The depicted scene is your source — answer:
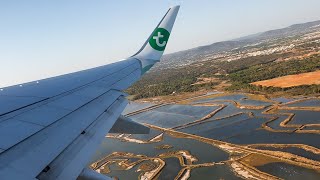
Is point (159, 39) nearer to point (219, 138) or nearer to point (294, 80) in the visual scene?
point (219, 138)

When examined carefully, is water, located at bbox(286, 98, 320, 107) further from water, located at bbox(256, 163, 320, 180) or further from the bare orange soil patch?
water, located at bbox(256, 163, 320, 180)

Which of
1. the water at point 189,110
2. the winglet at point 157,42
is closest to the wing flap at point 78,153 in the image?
the winglet at point 157,42

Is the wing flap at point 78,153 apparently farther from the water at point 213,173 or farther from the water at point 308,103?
the water at point 308,103

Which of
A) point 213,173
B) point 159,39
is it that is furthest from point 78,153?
point 213,173

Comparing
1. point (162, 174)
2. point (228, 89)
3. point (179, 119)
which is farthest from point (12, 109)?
point (228, 89)

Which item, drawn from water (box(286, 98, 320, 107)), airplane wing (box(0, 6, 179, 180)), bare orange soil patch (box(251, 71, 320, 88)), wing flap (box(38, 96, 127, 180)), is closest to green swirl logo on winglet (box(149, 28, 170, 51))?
airplane wing (box(0, 6, 179, 180))

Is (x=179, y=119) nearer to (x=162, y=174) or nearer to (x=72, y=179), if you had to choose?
(x=162, y=174)
